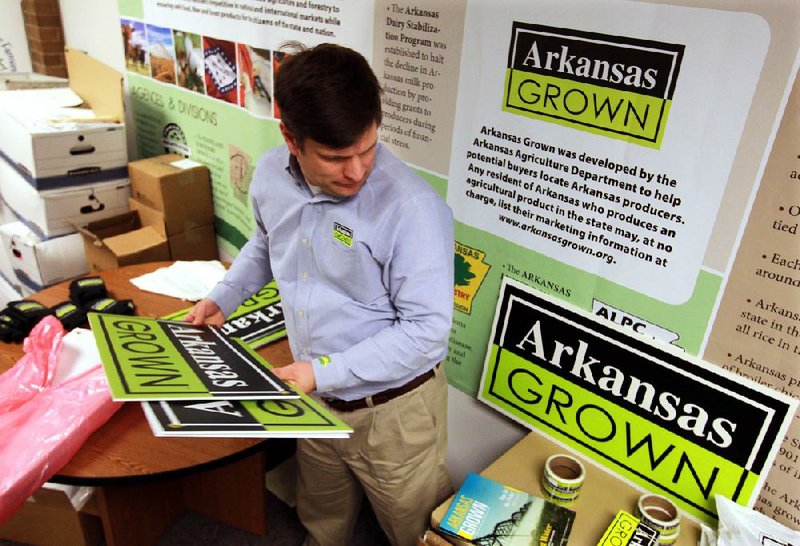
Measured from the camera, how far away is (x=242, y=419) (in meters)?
0.95

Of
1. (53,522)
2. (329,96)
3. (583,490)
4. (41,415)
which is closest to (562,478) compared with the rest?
(583,490)

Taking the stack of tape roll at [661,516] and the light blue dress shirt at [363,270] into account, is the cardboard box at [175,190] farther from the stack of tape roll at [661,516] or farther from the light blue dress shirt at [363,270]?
the stack of tape roll at [661,516]

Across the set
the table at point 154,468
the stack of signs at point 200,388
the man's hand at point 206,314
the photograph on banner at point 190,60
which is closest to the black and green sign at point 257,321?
the table at point 154,468

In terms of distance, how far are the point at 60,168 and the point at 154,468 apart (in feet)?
5.22

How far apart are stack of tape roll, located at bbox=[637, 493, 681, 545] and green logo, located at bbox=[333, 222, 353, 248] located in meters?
0.83

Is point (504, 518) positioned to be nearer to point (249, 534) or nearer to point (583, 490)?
point (583, 490)

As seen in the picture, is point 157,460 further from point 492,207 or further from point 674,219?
point 674,219

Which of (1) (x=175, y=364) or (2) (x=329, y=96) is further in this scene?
(1) (x=175, y=364)

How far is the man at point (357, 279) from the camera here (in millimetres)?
1017

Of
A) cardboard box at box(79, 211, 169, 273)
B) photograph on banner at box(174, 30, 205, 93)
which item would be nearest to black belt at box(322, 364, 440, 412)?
cardboard box at box(79, 211, 169, 273)

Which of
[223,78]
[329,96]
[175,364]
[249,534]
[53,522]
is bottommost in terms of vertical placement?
[249,534]

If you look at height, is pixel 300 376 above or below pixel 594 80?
below

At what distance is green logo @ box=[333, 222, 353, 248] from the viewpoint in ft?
3.93

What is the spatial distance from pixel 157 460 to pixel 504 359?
34.1 inches
